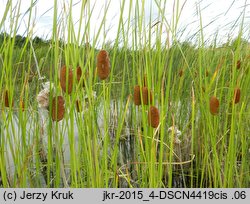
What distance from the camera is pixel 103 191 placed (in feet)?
4.07

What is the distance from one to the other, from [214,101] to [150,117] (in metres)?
0.35

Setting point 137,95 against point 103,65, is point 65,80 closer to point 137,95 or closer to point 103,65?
point 103,65

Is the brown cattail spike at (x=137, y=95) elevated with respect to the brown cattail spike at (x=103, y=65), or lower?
lower

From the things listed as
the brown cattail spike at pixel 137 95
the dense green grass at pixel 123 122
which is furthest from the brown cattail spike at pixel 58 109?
the brown cattail spike at pixel 137 95

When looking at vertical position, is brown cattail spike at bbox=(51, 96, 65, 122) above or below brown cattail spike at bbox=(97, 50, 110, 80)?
below

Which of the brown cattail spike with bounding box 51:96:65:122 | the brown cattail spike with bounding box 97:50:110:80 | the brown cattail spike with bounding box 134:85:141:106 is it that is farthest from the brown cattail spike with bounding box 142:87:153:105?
the brown cattail spike with bounding box 51:96:65:122

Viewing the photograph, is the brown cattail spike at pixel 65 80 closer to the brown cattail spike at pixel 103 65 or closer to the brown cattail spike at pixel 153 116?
the brown cattail spike at pixel 103 65

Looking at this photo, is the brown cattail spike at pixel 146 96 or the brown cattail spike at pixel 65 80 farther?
the brown cattail spike at pixel 146 96

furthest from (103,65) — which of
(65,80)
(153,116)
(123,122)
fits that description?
(123,122)

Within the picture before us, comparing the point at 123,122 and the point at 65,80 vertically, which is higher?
the point at 65,80

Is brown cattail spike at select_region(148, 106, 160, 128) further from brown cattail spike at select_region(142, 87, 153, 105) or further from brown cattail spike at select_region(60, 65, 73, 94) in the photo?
brown cattail spike at select_region(60, 65, 73, 94)

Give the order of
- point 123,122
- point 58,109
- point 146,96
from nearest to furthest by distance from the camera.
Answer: point 58,109, point 146,96, point 123,122

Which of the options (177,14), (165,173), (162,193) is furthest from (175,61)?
(162,193)

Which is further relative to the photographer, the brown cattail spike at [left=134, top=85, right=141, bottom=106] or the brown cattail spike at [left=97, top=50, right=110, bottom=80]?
the brown cattail spike at [left=134, top=85, right=141, bottom=106]
